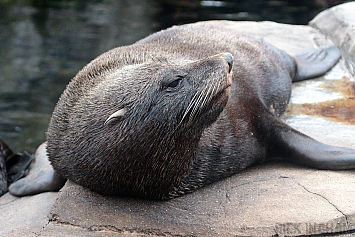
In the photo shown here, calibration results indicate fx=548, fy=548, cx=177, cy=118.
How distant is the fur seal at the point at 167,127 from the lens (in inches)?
161

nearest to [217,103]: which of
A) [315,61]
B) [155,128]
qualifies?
[155,128]

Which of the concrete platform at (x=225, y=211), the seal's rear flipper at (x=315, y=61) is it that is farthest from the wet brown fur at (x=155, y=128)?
the seal's rear flipper at (x=315, y=61)

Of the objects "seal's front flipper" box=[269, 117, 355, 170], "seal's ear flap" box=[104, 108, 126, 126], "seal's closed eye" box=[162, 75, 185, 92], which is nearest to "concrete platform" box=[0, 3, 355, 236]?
"seal's front flipper" box=[269, 117, 355, 170]

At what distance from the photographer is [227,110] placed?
5.17m

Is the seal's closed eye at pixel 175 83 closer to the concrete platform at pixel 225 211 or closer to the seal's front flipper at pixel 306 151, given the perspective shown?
the concrete platform at pixel 225 211

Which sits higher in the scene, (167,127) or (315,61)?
(167,127)

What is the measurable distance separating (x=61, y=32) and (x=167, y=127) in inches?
516

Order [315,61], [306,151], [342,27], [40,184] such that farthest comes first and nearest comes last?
[342,27] < [315,61] < [40,184] < [306,151]

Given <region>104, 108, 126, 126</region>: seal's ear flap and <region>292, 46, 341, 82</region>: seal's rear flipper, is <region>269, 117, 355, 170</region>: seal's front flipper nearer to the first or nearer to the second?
<region>104, 108, 126, 126</region>: seal's ear flap

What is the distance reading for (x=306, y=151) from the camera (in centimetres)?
515

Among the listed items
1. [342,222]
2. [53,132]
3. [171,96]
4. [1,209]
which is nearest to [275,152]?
[342,222]

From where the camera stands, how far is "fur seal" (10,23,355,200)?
4.08m

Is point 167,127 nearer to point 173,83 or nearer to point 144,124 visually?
point 144,124

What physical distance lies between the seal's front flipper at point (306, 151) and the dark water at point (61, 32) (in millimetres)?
5500
